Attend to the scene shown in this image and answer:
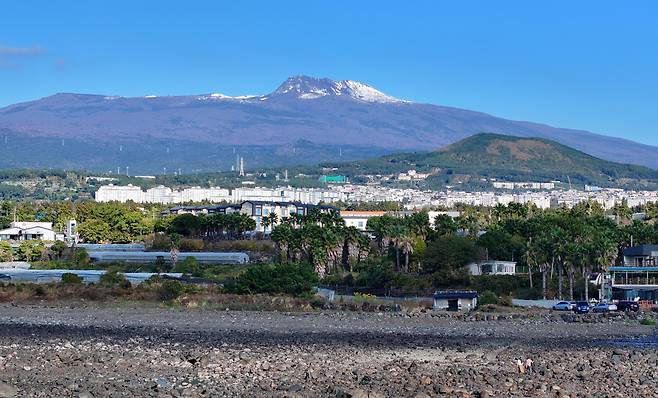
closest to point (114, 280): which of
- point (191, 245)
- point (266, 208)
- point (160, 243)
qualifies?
point (191, 245)

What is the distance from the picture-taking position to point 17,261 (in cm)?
8125

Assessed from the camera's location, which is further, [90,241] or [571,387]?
[90,241]

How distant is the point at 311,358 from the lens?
2862cm

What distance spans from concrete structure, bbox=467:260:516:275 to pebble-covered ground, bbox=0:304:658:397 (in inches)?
992

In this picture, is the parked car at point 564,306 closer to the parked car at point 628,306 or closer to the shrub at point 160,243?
the parked car at point 628,306

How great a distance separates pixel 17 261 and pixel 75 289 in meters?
28.1

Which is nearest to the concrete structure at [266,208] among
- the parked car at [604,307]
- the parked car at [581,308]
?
the parked car at [604,307]

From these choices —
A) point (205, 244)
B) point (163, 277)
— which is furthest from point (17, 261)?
point (163, 277)

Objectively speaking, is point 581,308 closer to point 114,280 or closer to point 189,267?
point 114,280

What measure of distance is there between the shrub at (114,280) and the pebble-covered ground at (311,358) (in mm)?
13932

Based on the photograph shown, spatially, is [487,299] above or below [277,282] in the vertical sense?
below

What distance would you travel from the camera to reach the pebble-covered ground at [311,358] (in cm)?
2320

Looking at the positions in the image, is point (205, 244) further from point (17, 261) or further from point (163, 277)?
point (163, 277)

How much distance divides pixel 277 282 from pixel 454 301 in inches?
326
